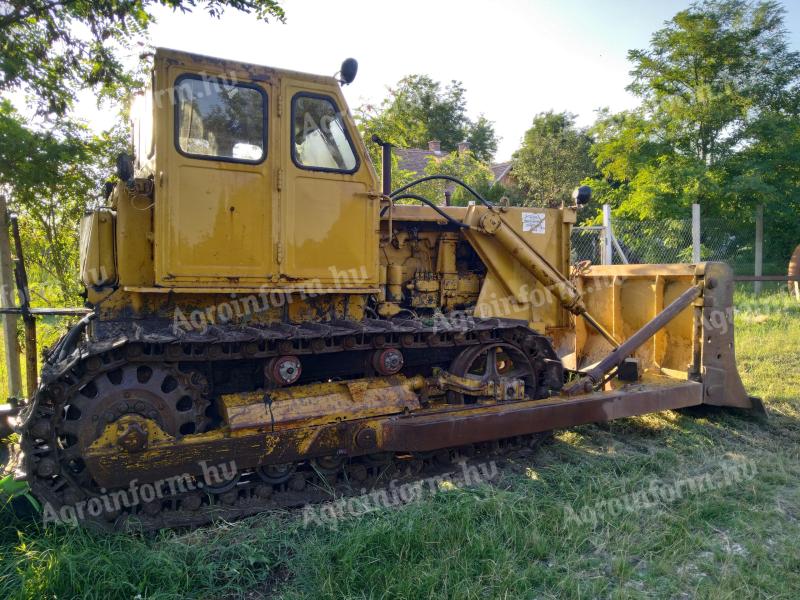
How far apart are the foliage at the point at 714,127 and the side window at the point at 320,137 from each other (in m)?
11.2

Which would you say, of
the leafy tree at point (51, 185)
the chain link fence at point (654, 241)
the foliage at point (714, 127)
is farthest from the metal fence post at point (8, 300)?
the foliage at point (714, 127)

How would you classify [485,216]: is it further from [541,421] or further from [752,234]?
[752,234]

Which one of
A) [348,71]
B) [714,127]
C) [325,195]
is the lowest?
[325,195]

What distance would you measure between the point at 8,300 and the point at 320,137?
3545 millimetres

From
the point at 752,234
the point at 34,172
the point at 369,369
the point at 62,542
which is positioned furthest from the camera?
the point at 752,234

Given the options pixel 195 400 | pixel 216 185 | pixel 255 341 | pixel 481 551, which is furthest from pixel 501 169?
pixel 481 551

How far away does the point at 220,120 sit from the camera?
13.5 feet

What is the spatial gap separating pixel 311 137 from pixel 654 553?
3715mm

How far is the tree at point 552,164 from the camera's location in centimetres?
3069

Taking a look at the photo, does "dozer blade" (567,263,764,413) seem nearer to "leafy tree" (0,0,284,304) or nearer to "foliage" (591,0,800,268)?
"leafy tree" (0,0,284,304)

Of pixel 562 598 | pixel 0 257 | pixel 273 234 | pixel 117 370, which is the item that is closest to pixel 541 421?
pixel 562 598

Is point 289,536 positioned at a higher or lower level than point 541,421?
lower

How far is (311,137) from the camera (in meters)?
4.38

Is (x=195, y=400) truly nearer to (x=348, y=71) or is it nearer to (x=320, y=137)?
(x=320, y=137)
